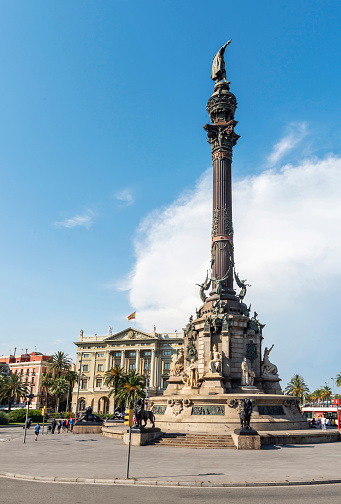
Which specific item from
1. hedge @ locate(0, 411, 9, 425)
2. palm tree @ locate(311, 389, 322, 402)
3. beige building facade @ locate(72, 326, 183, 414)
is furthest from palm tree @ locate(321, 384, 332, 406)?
hedge @ locate(0, 411, 9, 425)

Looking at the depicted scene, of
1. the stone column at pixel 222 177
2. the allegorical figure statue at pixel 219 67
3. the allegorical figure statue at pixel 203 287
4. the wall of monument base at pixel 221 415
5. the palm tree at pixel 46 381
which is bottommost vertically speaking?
the wall of monument base at pixel 221 415

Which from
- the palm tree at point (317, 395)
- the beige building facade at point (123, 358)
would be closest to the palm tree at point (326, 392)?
the palm tree at point (317, 395)

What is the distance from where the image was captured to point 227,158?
43.4m

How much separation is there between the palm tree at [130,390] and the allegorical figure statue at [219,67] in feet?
162

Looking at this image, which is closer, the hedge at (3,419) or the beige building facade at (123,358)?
the hedge at (3,419)

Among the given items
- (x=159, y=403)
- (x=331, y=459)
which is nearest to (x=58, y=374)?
(x=159, y=403)

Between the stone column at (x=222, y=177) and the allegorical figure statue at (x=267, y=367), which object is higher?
the stone column at (x=222, y=177)

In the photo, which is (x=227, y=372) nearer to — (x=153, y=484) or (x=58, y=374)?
(x=153, y=484)

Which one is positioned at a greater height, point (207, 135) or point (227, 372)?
point (207, 135)

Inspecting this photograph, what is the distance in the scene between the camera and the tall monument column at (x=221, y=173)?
40156mm

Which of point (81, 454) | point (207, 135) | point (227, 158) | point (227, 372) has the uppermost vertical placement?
point (207, 135)

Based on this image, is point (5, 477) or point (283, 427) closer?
point (5, 477)

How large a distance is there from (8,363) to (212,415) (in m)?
98.7

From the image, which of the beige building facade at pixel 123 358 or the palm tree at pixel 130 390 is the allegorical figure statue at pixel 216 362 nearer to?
the palm tree at pixel 130 390
